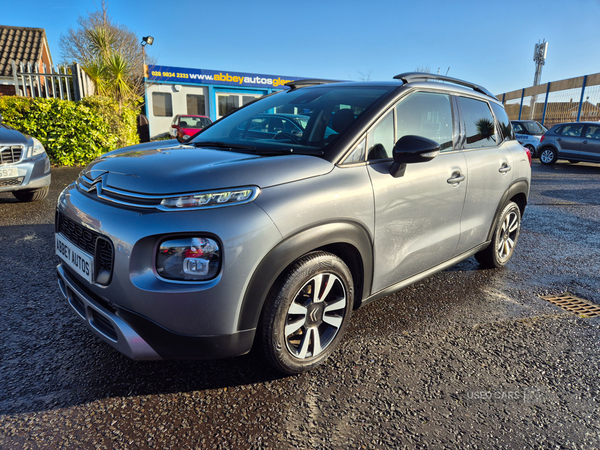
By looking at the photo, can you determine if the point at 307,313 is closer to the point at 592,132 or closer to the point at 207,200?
the point at 207,200

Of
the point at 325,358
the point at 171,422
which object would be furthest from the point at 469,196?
the point at 171,422

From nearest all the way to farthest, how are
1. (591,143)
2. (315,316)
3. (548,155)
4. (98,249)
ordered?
(98,249), (315,316), (591,143), (548,155)

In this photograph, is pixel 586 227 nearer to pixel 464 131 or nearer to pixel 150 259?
pixel 464 131

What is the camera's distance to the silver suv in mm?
1874

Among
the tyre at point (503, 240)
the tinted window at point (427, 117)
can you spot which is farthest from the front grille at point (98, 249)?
the tyre at point (503, 240)

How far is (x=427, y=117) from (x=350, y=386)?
1.92 meters

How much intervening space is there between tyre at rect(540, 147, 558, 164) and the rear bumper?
16.0 meters

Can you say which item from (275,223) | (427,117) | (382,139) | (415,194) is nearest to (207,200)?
(275,223)

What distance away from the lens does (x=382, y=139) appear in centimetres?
260

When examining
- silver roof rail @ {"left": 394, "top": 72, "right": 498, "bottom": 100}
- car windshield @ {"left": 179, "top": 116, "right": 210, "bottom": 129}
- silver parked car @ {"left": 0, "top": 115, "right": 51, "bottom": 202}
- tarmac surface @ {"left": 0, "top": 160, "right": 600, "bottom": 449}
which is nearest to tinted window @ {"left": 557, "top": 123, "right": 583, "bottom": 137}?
silver roof rail @ {"left": 394, "top": 72, "right": 498, "bottom": 100}

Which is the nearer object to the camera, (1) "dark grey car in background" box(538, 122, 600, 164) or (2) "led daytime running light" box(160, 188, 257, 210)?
(2) "led daytime running light" box(160, 188, 257, 210)

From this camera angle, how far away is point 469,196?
10.6 feet

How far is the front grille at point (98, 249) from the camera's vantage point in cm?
198

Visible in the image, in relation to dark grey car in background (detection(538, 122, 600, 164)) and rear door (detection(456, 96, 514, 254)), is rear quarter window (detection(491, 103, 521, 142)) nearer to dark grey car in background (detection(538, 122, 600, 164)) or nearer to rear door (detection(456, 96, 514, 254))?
rear door (detection(456, 96, 514, 254))
